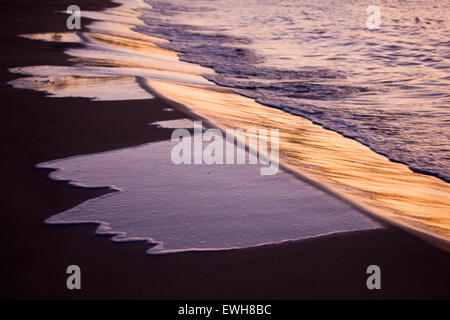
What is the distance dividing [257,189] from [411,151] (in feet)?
9.38

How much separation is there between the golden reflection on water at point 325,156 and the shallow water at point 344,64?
0.36 m

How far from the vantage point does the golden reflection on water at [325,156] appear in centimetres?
329

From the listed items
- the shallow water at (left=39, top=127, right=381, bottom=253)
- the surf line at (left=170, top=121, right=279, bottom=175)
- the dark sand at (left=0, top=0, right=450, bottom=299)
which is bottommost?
the dark sand at (left=0, top=0, right=450, bottom=299)

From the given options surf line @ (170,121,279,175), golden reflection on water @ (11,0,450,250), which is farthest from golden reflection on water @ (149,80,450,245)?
surf line @ (170,121,279,175)

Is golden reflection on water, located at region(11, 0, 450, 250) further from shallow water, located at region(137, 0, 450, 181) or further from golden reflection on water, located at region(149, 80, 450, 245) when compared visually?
shallow water, located at region(137, 0, 450, 181)

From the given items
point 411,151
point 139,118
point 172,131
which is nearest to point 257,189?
point 172,131

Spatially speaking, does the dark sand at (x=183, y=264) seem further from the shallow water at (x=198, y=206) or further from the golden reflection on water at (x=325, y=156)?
the golden reflection on water at (x=325, y=156)

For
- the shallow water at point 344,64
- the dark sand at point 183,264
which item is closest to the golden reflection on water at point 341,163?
the shallow water at point 344,64

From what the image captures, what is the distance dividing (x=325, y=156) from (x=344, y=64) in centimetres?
636

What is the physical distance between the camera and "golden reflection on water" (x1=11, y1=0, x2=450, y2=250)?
129 inches

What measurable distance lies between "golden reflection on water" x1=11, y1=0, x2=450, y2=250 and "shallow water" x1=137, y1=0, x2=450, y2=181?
1.17 feet

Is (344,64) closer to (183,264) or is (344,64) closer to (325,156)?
(325,156)
